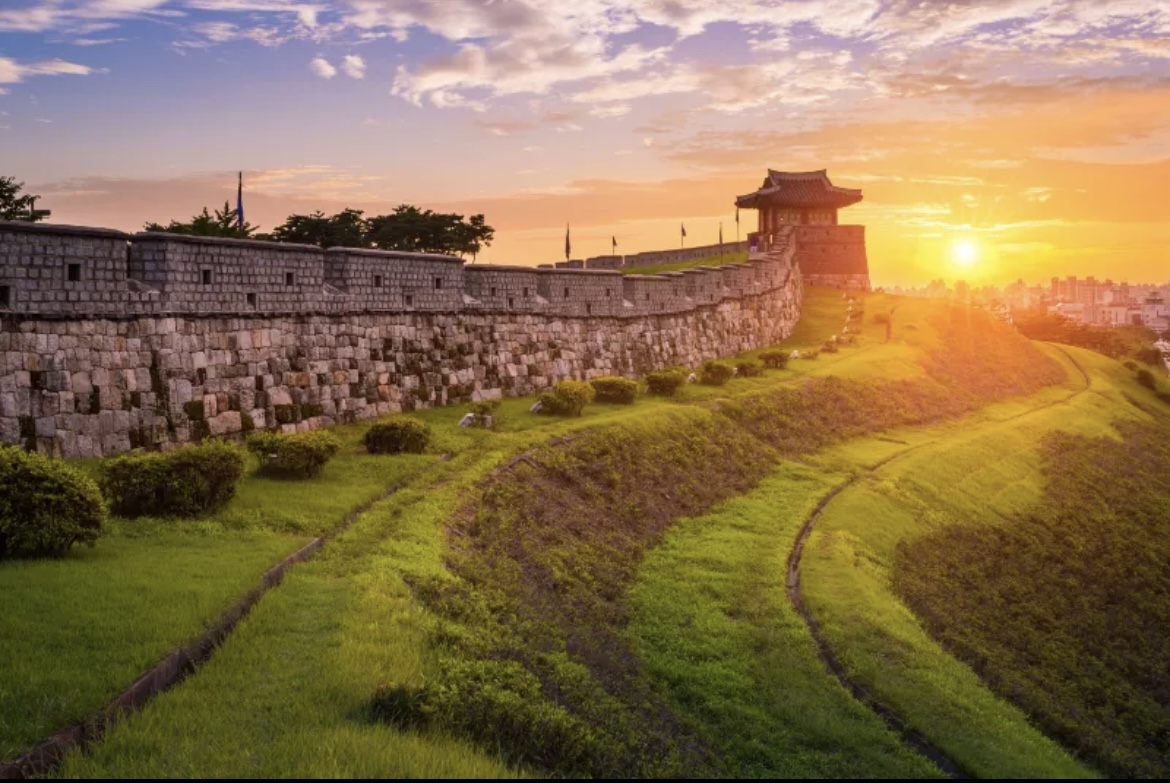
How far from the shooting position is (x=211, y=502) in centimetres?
1466

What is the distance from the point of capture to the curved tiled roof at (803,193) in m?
68.2

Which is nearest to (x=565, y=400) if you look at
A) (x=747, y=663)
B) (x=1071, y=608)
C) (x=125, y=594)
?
(x=747, y=663)

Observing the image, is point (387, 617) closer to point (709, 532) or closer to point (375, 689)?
point (375, 689)

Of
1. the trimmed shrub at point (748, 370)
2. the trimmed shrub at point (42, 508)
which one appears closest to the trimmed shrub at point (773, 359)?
the trimmed shrub at point (748, 370)

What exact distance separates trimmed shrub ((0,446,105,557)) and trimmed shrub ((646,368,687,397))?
20305 mm

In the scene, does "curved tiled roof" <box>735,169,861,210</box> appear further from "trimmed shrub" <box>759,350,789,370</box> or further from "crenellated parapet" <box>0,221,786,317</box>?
"crenellated parapet" <box>0,221,786,317</box>

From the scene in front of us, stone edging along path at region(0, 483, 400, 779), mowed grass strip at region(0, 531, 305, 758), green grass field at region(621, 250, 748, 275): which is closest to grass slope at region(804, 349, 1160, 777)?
stone edging along path at region(0, 483, 400, 779)

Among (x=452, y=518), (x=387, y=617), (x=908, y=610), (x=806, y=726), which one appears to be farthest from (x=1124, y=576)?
(x=387, y=617)

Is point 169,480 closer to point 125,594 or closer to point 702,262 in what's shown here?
point 125,594

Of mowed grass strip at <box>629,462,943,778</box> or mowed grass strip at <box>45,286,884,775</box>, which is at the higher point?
mowed grass strip at <box>45,286,884,775</box>

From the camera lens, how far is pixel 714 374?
33.6 metres

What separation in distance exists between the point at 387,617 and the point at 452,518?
16.5ft

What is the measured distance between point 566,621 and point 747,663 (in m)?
2.67

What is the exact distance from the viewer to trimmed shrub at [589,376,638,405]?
28.2 meters
